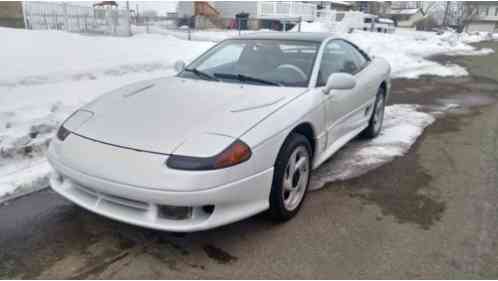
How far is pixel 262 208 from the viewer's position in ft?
8.54

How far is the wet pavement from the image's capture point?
2367 mm

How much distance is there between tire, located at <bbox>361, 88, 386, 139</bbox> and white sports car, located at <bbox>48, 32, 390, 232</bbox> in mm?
1112

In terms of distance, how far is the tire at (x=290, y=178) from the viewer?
2.70 m

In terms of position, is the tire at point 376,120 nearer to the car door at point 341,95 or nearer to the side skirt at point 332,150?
the car door at point 341,95

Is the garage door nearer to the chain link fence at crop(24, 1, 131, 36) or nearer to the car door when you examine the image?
the chain link fence at crop(24, 1, 131, 36)

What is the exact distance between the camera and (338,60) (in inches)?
157

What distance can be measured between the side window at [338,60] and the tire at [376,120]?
56 cm

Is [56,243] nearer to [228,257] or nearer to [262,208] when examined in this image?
[228,257]

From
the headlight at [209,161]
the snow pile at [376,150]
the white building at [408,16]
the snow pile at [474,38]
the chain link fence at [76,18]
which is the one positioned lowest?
the snow pile at [376,150]

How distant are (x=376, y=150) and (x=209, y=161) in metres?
2.88

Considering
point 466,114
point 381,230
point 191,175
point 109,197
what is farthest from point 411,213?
point 466,114

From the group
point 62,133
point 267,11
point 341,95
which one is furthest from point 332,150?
point 267,11

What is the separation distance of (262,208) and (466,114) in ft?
17.3

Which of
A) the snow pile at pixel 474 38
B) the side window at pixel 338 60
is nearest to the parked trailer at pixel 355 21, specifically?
the snow pile at pixel 474 38
